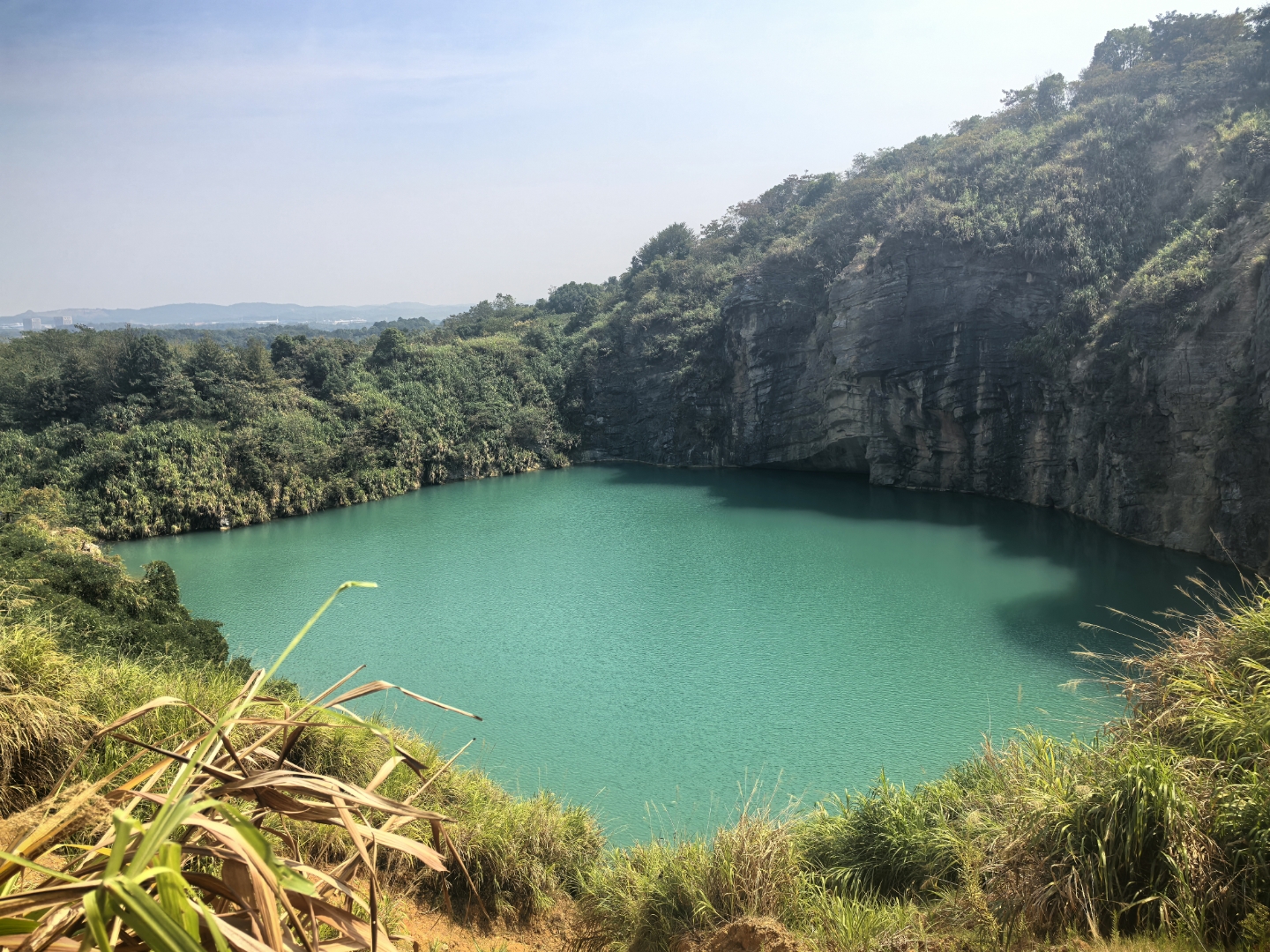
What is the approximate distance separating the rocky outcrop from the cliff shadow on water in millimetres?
544

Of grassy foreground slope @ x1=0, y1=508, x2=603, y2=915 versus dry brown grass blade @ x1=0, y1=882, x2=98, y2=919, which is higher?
dry brown grass blade @ x1=0, y1=882, x2=98, y2=919

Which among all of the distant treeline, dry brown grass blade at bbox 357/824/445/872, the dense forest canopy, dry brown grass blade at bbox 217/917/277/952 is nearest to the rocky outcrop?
the dense forest canopy

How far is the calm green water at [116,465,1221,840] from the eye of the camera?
7.65 metres

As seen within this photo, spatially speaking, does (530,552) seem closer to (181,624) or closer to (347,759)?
(181,624)

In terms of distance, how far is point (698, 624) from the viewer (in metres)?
11.2

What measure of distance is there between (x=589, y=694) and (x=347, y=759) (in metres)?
4.32

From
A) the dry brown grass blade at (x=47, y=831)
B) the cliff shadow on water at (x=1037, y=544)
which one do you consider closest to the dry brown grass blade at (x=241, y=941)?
the dry brown grass blade at (x=47, y=831)

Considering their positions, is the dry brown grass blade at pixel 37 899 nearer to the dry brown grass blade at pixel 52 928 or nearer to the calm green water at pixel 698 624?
the dry brown grass blade at pixel 52 928

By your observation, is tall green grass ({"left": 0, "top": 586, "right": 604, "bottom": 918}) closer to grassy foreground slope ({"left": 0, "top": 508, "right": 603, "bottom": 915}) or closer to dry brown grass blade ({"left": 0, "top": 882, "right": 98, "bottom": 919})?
grassy foreground slope ({"left": 0, "top": 508, "right": 603, "bottom": 915})

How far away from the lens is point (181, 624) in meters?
7.82

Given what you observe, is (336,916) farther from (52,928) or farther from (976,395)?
(976,395)

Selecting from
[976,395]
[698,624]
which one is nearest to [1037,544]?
[976,395]

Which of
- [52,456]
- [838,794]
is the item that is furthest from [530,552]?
[52,456]

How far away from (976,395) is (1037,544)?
5342mm
